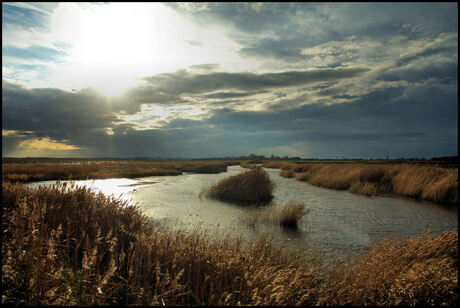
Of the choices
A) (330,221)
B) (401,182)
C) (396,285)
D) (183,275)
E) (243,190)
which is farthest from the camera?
(401,182)

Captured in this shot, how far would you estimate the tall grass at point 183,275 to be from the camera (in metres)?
3.63

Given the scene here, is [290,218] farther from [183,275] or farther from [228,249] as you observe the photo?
[183,275]

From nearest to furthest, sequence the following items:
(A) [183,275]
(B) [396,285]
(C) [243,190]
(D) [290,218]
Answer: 1. (A) [183,275]
2. (B) [396,285]
3. (D) [290,218]
4. (C) [243,190]

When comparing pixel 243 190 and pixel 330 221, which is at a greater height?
pixel 243 190

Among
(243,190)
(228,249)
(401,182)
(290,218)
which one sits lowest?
(290,218)

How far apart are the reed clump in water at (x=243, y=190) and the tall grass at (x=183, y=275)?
43.0 ft

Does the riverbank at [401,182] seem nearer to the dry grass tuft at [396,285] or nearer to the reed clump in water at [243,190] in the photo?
the reed clump in water at [243,190]

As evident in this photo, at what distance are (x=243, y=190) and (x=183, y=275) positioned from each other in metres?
16.2

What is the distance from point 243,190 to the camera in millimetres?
20594

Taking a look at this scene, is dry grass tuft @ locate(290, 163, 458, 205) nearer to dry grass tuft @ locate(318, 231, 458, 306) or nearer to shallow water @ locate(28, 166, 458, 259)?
shallow water @ locate(28, 166, 458, 259)

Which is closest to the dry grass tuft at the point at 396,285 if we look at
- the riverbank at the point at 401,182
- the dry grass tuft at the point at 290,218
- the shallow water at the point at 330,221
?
the shallow water at the point at 330,221

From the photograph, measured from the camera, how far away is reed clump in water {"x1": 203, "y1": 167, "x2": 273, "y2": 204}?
2038cm

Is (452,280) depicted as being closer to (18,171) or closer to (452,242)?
(452,242)

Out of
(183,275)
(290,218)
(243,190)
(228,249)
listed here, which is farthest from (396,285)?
(243,190)
